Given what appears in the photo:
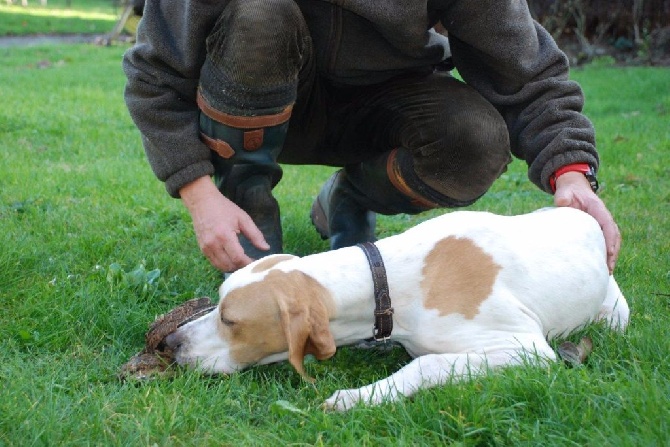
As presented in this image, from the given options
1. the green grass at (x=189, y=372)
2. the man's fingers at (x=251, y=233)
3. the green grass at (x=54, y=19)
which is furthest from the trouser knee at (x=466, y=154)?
the green grass at (x=54, y=19)

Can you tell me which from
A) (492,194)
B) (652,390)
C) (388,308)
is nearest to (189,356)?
(388,308)

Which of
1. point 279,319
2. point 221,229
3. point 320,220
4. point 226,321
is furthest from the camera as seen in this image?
point 320,220

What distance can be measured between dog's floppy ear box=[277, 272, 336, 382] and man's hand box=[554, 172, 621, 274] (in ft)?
3.88

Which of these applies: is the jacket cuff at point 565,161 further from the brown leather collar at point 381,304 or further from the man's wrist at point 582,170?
the brown leather collar at point 381,304

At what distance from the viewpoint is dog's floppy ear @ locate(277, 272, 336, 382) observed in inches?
99.7

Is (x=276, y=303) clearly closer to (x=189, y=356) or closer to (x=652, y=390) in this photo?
(x=189, y=356)

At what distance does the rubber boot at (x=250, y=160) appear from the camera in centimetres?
332

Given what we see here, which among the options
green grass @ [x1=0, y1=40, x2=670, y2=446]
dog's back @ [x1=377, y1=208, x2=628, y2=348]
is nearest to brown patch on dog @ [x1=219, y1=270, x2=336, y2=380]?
green grass @ [x1=0, y1=40, x2=670, y2=446]

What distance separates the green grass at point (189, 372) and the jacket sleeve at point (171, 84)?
0.53 m

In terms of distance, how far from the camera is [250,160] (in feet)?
11.5

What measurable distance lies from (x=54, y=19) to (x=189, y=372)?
23.7 m

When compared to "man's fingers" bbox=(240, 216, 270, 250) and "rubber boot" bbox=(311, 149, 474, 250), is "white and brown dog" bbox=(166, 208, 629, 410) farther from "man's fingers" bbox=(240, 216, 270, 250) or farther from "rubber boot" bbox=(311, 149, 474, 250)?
"rubber boot" bbox=(311, 149, 474, 250)

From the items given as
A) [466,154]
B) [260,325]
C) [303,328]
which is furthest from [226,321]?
[466,154]

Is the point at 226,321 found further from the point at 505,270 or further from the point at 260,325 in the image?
the point at 505,270
